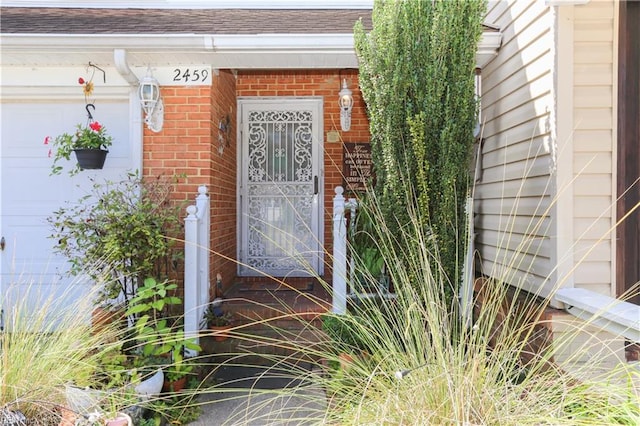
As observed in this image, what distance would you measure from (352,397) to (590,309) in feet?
5.00

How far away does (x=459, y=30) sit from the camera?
9.27 feet

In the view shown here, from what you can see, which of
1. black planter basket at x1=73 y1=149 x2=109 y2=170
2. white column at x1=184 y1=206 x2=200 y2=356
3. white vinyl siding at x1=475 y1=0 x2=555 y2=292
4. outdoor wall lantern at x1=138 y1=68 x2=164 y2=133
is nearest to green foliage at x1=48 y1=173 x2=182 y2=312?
white column at x1=184 y1=206 x2=200 y2=356

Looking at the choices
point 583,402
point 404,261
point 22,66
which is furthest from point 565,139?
point 22,66

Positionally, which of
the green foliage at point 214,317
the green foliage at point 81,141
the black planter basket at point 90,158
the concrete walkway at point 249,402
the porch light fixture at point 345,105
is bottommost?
the concrete walkway at point 249,402

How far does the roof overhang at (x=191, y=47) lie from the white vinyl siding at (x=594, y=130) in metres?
0.95

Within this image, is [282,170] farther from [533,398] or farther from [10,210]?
[533,398]

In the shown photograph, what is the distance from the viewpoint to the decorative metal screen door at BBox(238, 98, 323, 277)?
17.9 feet

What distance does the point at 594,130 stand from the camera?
9.10 feet

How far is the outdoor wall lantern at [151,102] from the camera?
3.73 meters

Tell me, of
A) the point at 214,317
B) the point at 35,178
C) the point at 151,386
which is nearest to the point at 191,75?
the point at 35,178

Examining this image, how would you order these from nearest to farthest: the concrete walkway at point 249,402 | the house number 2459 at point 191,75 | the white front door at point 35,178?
1. the concrete walkway at point 249,402
2. the house number 2459 at point 191,75
3. the white front door at point 35,178

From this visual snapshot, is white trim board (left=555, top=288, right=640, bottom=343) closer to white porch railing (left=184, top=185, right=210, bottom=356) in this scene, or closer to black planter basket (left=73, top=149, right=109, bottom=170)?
white porch railing (left=184, top=185, right=210, bottom=356)

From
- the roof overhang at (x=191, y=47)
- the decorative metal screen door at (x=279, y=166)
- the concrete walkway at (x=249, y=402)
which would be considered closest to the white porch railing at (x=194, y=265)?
the concrete walkway at (x=249, y=402)

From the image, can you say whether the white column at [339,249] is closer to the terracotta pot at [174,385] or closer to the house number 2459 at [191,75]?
the terracotta pot at [174,385]
